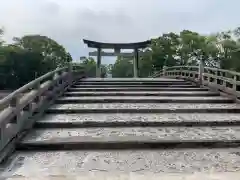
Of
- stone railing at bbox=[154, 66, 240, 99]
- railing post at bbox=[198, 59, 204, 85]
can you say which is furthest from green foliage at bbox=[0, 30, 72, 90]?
railing post at bbox=[198, 59, 204, 85]

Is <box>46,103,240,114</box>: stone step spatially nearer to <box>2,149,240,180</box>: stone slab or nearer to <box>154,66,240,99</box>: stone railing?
<box>154,66,240,99</box>: stone railing

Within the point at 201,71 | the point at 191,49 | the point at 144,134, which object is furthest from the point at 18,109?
the point at 191,49

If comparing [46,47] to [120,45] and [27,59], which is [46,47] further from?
[120,45]

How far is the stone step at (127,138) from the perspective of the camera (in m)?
4.84

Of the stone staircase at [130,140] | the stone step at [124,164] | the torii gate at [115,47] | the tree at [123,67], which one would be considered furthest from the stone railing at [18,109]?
the tree at [123,67]

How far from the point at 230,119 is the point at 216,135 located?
3.99 feet

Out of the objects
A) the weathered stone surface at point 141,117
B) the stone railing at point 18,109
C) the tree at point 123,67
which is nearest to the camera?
the stone railing at point 18,109

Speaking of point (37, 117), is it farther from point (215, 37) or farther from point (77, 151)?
point (215, 37)

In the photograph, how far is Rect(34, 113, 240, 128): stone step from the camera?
19.7 feet

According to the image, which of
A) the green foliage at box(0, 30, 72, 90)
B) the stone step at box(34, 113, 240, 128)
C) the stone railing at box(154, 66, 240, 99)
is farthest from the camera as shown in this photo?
the green foliage at box(0, 30, 72, 90)

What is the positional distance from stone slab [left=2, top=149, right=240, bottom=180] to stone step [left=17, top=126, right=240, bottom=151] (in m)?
0.17

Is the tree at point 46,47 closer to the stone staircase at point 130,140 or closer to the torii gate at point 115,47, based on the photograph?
the torii gate at point 115,47

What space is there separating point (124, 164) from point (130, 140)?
30.9 inches

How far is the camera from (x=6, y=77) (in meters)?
35.2
